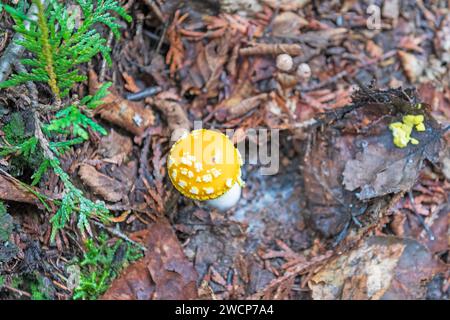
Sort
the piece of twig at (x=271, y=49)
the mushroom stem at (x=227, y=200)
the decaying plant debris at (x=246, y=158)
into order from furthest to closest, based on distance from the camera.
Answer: the piece of twig at (x=271, y=49), the mushroom stem at (x=227, y=200), the decaying plant debris at (x=246, y=158)

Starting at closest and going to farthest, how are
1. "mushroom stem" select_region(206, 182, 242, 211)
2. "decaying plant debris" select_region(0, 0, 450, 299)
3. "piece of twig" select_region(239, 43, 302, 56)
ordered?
"decaying plant debris" select_region(0, 0, 450, 299) → "mushroom stem" select_region(206, 182, 242, 211) → "piece of twig" select_region(239, 43, 302, 56)

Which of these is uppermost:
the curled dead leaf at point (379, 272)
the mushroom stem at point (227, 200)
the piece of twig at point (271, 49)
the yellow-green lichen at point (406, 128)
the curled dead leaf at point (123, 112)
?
the piece of twig at point (271, 49)

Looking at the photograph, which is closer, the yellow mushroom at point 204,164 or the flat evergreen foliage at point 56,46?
the flat evergreen foliage at point 56,46

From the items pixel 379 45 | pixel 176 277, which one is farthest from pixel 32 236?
pixel 379 45

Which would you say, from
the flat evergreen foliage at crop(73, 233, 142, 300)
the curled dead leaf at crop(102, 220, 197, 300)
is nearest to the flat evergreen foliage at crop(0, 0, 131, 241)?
the flat evergreen foliage at crop(73, 233, 142, 300)

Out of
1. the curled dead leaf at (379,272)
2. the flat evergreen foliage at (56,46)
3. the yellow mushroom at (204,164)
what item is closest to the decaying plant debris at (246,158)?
the curled dead leaf at (379,272)

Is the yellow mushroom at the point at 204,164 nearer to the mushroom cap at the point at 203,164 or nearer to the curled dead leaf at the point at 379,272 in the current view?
the mushroom cap at the point at 203,164

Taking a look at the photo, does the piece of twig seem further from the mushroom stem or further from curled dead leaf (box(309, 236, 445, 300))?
curled dead leaf (box(309, 236, 445, 300))

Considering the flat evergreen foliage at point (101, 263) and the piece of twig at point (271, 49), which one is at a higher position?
the piece of twig at point (271, 49)
